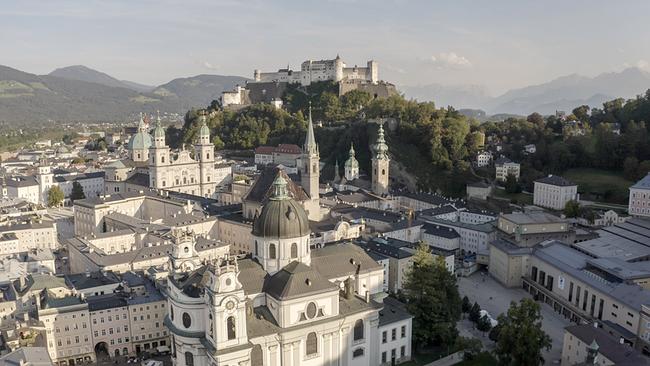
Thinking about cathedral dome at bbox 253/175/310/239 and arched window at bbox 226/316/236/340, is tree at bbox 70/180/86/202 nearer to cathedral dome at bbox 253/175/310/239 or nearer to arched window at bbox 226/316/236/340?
cathedral dome at bbox 253/175/310/239

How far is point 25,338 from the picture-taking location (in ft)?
124

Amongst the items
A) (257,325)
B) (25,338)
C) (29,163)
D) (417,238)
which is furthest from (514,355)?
(29,163)

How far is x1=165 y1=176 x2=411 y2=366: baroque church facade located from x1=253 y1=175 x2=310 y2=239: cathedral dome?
66 mm

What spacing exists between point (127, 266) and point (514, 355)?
35340 millimetres

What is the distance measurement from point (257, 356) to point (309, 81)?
112 meters

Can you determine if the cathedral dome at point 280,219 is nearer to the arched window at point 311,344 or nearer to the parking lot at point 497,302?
the arched window at point 311,344

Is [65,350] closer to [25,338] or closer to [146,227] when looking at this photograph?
[25,338]

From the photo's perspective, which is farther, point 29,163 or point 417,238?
point 29,163

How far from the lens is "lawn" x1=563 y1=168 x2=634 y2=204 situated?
8138cm

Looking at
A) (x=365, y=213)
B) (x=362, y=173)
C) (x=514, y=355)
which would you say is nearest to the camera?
(x=514, y=355)

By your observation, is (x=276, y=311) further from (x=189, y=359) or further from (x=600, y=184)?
(x=600, y=184)

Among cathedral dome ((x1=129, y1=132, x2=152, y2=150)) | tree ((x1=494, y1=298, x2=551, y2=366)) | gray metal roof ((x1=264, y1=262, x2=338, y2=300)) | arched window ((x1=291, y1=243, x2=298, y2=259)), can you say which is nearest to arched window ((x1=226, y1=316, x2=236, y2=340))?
gray metal roof ((x1=264, y1=262, x2=338, y2=300))

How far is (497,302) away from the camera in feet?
171

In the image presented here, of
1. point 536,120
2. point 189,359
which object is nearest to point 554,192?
point 536,120
